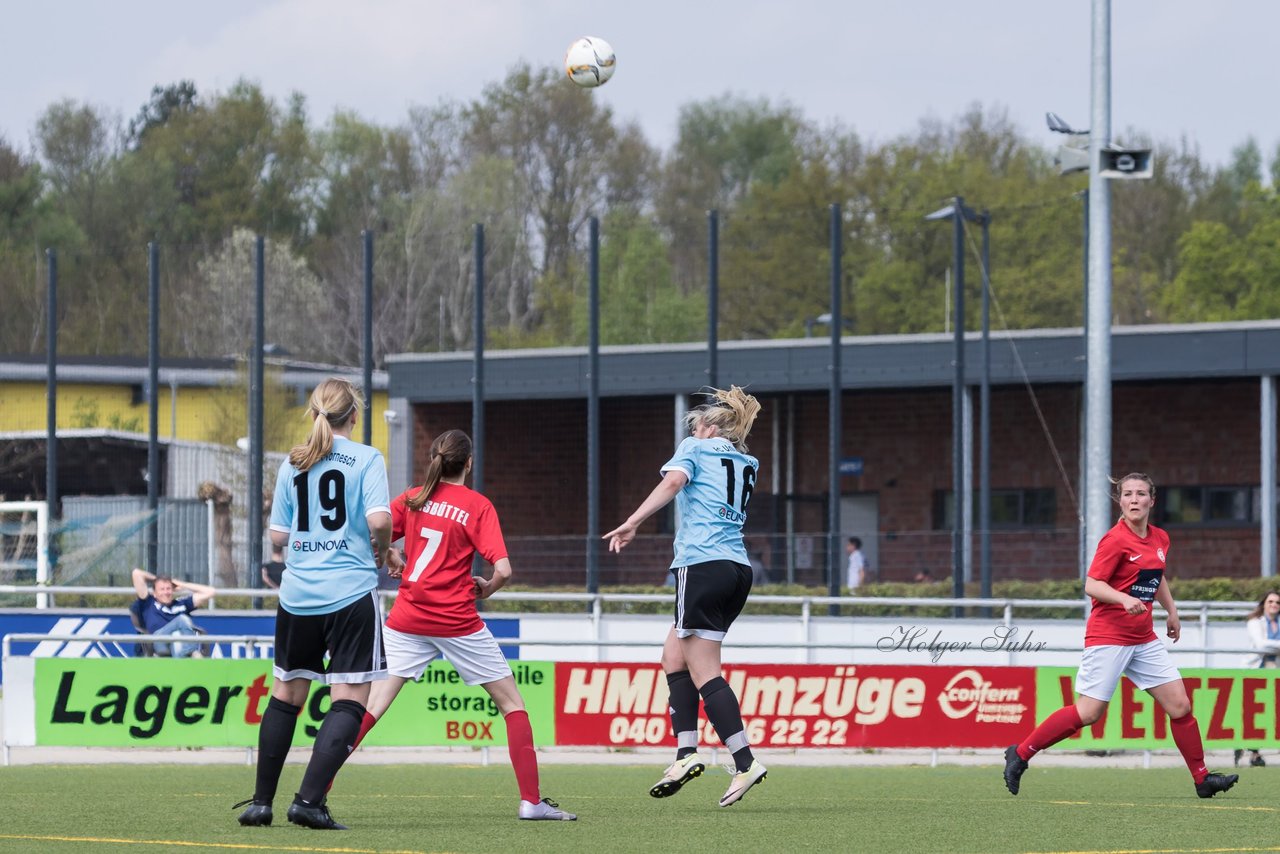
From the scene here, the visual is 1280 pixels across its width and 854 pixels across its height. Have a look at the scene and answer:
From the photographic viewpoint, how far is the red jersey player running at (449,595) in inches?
322

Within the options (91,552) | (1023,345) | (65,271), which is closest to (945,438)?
(1023,345)

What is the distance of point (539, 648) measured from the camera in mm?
19547

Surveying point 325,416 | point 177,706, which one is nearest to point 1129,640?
point 325,416

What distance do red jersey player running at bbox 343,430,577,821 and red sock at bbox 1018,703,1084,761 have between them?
2.90m

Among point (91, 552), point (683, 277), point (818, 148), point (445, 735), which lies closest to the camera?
point (445, 735)

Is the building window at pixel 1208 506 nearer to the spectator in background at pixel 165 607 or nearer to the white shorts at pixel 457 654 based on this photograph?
the spectator in background at pixel 165 607

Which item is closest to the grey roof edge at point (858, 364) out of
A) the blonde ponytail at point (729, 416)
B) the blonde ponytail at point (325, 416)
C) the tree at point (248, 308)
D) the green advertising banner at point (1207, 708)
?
the green advertising banner at point (1207, 708)

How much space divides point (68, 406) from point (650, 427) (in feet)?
47.1

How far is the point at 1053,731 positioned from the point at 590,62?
34.7ft

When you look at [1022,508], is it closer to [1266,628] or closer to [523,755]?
[1266,628]

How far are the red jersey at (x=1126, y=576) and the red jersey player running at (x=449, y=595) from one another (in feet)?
10.4

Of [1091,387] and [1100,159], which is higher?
[1100,159]

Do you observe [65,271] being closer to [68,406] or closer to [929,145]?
[68,406]

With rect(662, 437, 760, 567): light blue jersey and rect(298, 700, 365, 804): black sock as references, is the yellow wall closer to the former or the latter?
rect(662, 437, 760, 567): light blue jersey
